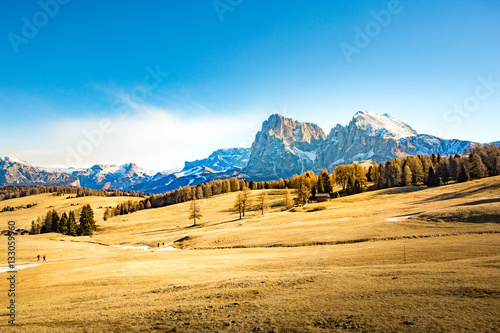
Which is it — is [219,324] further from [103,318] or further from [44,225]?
[44,225]

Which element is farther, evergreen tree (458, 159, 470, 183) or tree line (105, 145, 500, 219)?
tree line (105, 145, 500, 219)

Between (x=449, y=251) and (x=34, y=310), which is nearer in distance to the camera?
(x=34, y=310)

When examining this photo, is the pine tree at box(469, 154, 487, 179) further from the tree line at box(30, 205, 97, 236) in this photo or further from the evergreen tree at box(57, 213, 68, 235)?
the evergreen tree at box(57, 213, 68, 235)

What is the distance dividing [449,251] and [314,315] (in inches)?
684

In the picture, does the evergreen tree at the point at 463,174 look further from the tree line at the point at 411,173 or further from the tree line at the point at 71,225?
the tree line at the point at 71,225

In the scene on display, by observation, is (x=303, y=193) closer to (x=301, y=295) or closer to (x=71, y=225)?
(x=301, y=295)

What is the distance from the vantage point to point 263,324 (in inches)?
411

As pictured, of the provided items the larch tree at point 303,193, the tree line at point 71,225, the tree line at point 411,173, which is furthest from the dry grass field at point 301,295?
the tree line at point 71,225

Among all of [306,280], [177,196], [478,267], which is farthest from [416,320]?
[177,196]

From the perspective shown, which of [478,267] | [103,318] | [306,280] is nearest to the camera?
[103,318]

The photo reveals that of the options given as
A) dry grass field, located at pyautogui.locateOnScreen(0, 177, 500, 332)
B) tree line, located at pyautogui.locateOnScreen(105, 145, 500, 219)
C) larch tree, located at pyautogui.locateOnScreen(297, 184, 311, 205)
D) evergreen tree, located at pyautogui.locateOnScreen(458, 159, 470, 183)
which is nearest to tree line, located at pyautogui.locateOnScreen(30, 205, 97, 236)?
tree line, located at pyautogui.locateOnScreen(105, 145, 500, 219)

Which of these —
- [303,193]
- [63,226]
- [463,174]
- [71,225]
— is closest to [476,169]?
[463,174]

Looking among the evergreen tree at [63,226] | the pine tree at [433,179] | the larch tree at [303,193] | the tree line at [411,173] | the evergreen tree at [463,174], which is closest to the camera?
the evergreen tree at [463,174]

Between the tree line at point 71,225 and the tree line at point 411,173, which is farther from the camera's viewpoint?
the tree line at point 411,173
